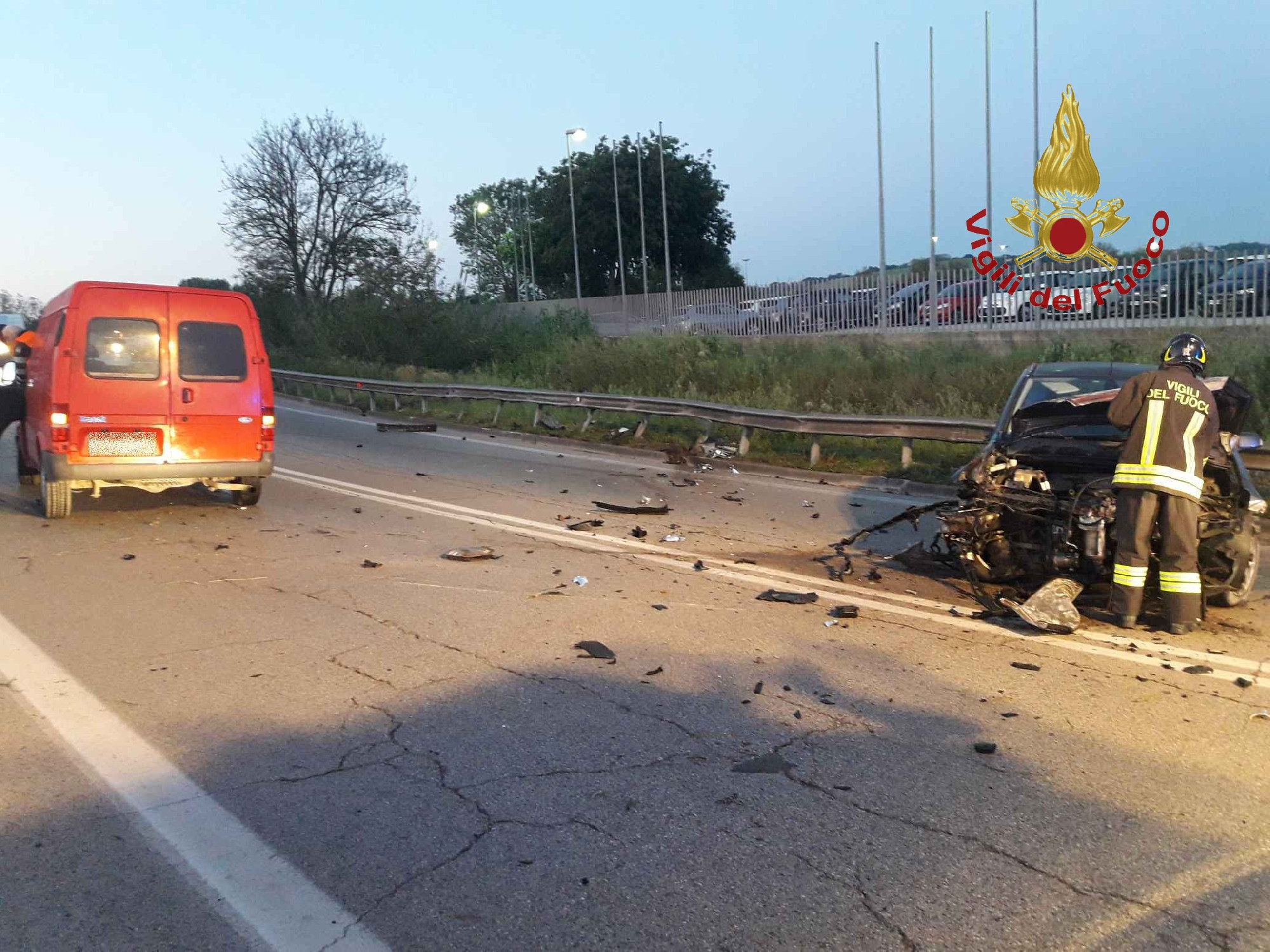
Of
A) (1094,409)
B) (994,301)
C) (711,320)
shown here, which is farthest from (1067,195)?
(1094,409)

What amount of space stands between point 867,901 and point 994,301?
23.8 m

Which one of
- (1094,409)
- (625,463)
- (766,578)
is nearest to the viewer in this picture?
(1094,409)

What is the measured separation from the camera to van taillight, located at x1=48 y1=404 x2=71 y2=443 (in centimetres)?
992

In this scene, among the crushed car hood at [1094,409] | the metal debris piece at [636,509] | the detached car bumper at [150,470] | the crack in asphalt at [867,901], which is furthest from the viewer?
the metal debris piece at [636,509]

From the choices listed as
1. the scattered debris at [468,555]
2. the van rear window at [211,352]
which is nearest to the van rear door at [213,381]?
the van rear window at [211,352]

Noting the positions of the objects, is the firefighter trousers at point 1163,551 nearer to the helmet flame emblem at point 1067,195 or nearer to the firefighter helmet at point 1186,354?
the firefighter helmet at point 1186,354

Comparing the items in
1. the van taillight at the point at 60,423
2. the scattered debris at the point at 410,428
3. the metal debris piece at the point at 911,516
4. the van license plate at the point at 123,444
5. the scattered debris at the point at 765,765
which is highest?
the van taillight at the point at 60,423

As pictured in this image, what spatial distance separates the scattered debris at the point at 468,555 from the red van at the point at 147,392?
278cm

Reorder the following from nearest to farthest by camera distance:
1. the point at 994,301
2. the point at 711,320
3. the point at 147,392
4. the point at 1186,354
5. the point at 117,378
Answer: the point at 1186,354 → the point at 117,378 → the point at 147,392 → the point at 994,301 → the point at 711,320

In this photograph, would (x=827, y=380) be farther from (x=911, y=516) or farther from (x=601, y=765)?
(x=601, y=765)

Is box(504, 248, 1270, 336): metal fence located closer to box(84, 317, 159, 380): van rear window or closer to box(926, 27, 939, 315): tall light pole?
box(926, 27, 939, 315): tall light pole

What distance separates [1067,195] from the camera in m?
27.3

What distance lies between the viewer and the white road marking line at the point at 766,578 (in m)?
6.38

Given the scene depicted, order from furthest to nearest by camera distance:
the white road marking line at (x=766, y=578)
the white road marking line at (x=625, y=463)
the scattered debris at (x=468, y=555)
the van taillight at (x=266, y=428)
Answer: the white road marking line at (x=625, y=463), the van taillight at (x=266, y=428), the scattered debris at (x=468, y=555), the white road marking line at (x=766, y=578)
